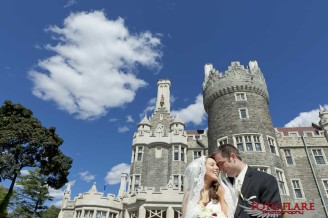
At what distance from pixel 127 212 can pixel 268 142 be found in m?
14.1

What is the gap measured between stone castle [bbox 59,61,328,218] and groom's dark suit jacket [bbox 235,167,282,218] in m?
17.7

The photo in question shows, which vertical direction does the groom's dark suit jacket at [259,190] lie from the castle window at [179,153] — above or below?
below

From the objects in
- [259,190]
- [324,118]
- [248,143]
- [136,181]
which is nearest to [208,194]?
[259,190]

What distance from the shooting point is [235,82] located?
24.0 m

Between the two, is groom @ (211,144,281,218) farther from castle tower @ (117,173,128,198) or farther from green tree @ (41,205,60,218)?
green tree @ (41,205,60,218)

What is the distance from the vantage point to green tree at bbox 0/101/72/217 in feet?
67.4

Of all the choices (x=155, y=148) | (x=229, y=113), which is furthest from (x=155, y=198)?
(x=229, y=113)

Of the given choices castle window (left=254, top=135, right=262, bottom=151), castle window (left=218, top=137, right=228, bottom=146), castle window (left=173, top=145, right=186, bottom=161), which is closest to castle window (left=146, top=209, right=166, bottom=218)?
castle window (left=173, top=145, right=186, bottom=161)

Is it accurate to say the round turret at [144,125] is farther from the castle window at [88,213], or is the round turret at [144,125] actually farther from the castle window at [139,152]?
the castle window at [88,213]

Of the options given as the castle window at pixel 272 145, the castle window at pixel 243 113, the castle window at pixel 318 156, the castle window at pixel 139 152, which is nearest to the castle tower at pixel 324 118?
the castle window at pixel 318 156

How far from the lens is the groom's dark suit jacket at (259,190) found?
3022 mm

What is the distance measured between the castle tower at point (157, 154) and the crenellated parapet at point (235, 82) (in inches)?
198

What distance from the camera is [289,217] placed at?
17.7 metres

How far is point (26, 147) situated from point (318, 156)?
27.9 m
